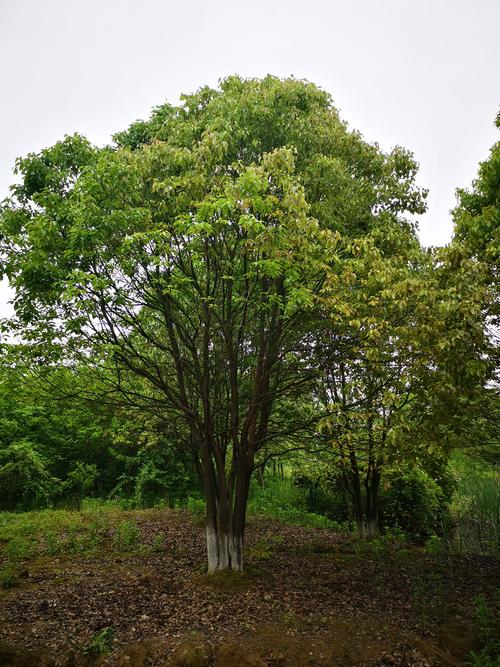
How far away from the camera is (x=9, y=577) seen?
23.9ft

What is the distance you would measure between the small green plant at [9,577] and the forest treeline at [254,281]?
9.76 feet

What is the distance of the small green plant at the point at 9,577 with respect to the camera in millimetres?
7078

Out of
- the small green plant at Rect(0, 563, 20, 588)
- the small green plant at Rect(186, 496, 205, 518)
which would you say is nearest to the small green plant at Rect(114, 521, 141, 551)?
the small green plant at Rect(0, 563, 20, 588)

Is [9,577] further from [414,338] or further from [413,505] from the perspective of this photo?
[413,505]

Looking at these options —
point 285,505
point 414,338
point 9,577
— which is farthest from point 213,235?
point 285,505

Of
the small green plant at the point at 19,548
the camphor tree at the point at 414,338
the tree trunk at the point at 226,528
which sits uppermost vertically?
the camphor tree at the point at 414,338

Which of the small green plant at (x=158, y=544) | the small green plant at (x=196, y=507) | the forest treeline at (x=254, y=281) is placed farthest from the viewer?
the small green plant at (x=196, y=507)

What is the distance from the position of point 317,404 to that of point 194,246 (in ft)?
16.8

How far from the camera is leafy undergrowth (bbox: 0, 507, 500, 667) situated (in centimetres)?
495

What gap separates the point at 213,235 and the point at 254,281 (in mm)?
1172

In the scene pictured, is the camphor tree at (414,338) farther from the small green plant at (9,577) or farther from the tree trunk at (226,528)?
the small green plant at (9,577)

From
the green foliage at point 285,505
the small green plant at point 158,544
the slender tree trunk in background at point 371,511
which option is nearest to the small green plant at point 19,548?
the small green plant at point 158,544

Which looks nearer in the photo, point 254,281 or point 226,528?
point 254,281

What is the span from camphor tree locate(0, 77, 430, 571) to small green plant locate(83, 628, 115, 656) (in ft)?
7.70
